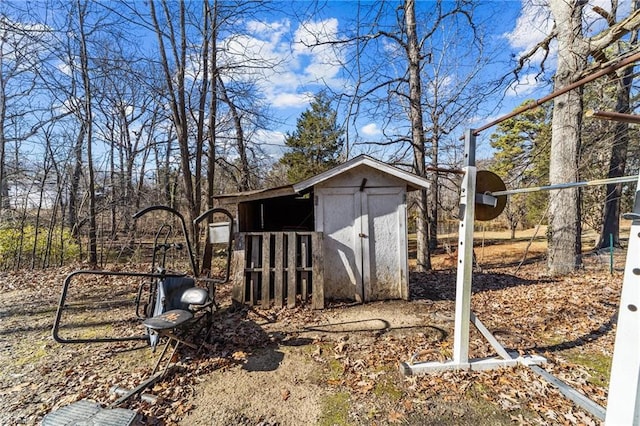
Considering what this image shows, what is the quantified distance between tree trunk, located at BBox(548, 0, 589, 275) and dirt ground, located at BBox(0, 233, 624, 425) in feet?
3.73

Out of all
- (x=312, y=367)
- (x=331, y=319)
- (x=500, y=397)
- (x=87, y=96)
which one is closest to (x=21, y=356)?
(x=312, y=367)

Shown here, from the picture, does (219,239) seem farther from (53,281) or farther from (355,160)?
(53,281)

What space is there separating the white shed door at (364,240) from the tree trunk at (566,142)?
390 centimetres

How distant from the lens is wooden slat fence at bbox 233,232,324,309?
5184mm

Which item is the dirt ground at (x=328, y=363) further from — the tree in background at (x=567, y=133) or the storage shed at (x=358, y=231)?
the tree in background at (x=567, y=133)

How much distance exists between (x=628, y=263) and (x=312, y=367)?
2.88 meters

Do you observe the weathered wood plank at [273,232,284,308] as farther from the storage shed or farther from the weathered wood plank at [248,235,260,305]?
the weathered wood plank at [248,235,260,305]

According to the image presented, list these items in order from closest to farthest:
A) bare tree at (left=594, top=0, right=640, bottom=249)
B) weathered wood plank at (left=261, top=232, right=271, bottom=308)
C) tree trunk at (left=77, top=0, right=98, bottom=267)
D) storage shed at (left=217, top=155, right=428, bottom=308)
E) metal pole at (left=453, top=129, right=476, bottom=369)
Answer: metal pole at (left=453, top=129, right=476, bottom=369), weathered wood plank at (left=261, top=232, right=271, bottom=308), storage shed at (left=217, top=155, right=428, bottom=308), tree trunk at (left=77, top=0, right=98, bottom=267), bare tree at (left=594, top=0, right=640, bottom=249)

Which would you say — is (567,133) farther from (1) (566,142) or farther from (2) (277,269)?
(2) (277,269)

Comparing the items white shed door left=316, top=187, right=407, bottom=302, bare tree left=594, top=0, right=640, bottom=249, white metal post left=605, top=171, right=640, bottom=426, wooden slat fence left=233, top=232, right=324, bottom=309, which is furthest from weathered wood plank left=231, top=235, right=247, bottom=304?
bare tree left=594, top=0, right=640, bottom=249

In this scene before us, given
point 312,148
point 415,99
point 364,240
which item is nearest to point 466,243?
point 364,240

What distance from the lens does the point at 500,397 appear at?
8.71 feet

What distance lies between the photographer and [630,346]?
169 cm

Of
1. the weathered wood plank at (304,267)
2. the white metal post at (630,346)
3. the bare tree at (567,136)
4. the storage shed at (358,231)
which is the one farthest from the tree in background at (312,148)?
the white metal post at (630,346)
